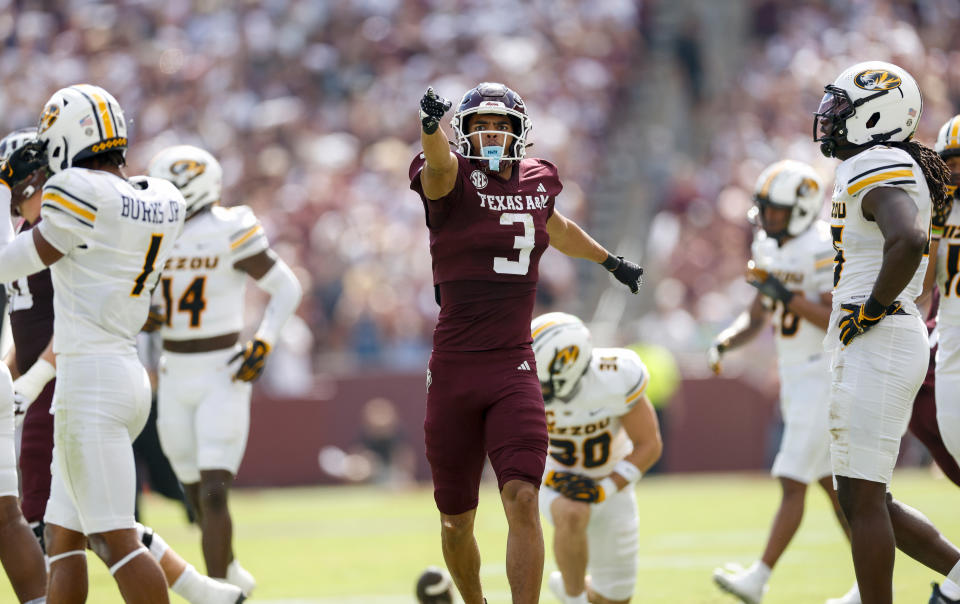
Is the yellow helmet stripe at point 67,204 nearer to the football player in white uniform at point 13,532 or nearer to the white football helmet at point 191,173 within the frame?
the football player in white uniform at point 13,532

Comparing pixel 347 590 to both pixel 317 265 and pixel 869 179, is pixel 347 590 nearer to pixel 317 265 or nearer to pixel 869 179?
pixel 869 179

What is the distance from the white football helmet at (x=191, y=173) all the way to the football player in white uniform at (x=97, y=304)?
6.37 feet

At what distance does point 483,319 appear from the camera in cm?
568

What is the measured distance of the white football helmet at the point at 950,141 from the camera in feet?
21.4

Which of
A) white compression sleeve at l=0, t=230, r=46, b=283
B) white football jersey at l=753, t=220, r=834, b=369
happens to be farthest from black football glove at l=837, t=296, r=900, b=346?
white compression sleeve at l=0, t=230, r=46, b=283

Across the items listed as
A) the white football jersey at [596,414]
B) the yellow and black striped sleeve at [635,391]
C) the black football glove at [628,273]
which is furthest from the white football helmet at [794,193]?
the black football glove at [628,273]

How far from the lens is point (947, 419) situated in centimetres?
616

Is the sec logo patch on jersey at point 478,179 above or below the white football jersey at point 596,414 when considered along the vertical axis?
above

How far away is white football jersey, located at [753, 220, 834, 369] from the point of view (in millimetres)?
8016

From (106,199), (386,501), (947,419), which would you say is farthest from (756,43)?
(106,199)

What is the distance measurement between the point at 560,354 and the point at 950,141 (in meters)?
2.13

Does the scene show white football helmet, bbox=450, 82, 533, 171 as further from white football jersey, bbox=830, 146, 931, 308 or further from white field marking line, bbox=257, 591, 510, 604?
white field marking line, bbox=257, 591, 510, 604

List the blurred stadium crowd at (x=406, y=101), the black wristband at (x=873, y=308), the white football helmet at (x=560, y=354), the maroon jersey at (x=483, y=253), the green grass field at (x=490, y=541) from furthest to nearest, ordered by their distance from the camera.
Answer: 1. the blurred stadium crowd at (x=406, y=101)
2. the green grass field at (x=490, y=541)
3. the white football helmet at (x=560, y=354)
4. the maroon jersey at (x=483, y=253)
5. the black wristband at (x=873, y=308)

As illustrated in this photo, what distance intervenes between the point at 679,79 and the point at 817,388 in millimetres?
13395
